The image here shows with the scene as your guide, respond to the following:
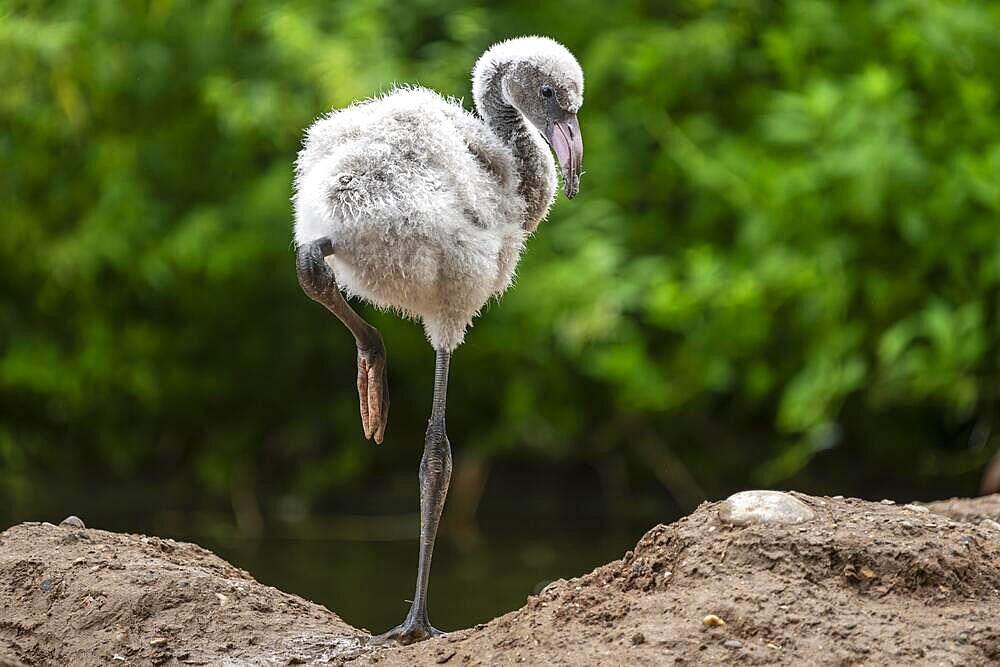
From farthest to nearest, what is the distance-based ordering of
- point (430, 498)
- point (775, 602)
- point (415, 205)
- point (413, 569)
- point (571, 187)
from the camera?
point (413, 569) → point (430, 498) → point (571, 187) → point (415, 205) → point (775, 602)

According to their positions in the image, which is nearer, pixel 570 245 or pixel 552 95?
pixel 552 95

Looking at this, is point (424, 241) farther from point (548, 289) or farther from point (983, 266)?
point (983, 266)

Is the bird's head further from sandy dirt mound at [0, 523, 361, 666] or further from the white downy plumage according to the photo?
sandy dirt mound at [0, 523, 361, 666]

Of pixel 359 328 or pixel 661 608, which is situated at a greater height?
pixel 359 328

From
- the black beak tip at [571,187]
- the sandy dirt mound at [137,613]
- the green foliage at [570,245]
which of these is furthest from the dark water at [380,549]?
the black beak tip at [571,187]

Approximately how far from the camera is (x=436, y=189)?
2568 mm

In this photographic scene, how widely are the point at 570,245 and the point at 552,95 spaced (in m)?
2.56

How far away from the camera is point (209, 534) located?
5453 mm

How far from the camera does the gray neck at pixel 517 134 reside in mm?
2793

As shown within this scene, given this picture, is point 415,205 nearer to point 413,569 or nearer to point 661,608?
point 661,608

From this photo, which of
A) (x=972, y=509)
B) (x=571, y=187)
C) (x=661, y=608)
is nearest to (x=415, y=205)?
(x=571, y=187)

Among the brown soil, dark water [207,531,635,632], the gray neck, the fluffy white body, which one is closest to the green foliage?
dark water [207,531,635,632]

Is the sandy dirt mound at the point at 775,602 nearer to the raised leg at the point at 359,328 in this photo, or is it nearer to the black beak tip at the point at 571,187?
the raised leg at the point at 359,328

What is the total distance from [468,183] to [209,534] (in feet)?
10.6
